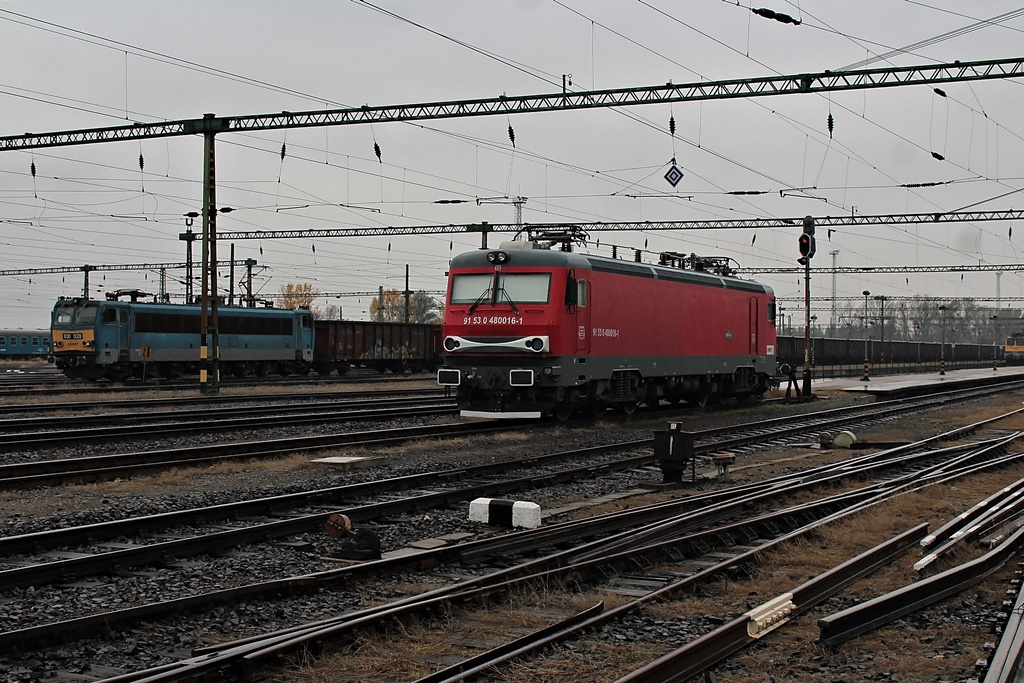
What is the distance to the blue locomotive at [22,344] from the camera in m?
77.8

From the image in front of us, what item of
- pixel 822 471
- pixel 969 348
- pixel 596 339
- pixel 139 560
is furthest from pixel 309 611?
pixel 969 348

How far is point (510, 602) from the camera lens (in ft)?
23.7

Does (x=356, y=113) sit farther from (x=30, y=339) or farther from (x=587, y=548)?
(x=30, y=339)

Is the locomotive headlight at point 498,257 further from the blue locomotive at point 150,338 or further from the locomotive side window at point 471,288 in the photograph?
the blue locomotive at point 150,338

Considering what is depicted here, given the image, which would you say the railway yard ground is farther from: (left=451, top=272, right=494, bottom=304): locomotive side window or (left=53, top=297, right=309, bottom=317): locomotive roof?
(left=53, top=297, right=309, bottom=317): locomotive roof

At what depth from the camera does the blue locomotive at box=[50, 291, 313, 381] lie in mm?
37656

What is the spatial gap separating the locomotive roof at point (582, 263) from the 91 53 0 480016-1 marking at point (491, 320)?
3.48 feet

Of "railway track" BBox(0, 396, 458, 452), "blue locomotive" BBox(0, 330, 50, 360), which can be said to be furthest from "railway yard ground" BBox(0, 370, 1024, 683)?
"blue locomotive" BBox(0, 330, 50, 360)

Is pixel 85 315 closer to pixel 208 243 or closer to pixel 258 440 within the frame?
pixel 208 243

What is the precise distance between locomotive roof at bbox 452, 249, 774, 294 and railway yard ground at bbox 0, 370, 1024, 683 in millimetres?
7519

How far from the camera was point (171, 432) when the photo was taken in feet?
59.9

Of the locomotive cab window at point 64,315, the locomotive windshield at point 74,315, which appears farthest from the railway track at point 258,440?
the locomotive cab window at point 64,315

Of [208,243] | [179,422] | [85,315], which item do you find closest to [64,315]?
[85,315]

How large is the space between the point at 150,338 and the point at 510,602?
1362 inches
